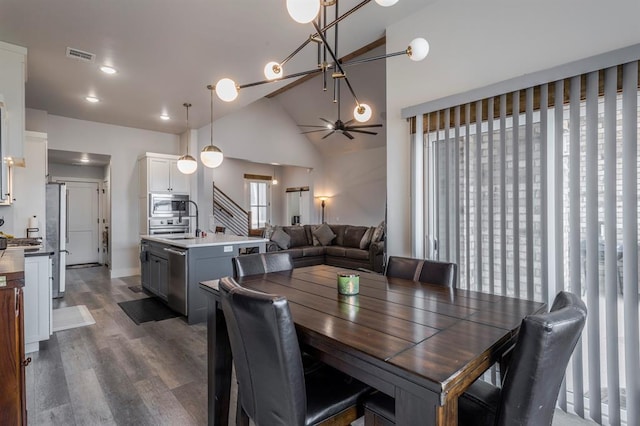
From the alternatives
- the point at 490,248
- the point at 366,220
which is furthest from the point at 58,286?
the point at 366,220

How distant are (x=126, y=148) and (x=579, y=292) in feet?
23.1

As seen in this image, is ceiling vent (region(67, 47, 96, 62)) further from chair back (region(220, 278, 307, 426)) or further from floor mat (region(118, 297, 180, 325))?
chair back (region(220, 278, 307, 426))

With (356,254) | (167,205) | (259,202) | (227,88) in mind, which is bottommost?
(356,254)

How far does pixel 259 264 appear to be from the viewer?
7.50 feet

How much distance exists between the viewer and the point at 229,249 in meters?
4.00

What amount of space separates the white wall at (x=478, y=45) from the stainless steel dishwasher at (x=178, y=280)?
7.42 ft

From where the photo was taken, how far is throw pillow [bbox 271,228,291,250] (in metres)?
6.96

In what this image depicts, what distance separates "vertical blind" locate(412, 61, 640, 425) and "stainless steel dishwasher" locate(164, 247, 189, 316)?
2747mm

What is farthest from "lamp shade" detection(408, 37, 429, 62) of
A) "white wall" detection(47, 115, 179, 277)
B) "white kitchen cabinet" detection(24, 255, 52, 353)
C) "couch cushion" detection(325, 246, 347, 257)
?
"white wall" detection(47, 115, 179, 277)

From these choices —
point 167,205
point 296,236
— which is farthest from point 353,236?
point 167,205

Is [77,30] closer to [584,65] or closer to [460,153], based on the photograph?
[460,153]

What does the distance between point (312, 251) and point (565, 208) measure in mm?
5389

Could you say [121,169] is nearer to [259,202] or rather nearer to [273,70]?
[259,202]

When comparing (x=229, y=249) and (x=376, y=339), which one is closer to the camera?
(x=376, y=339)
